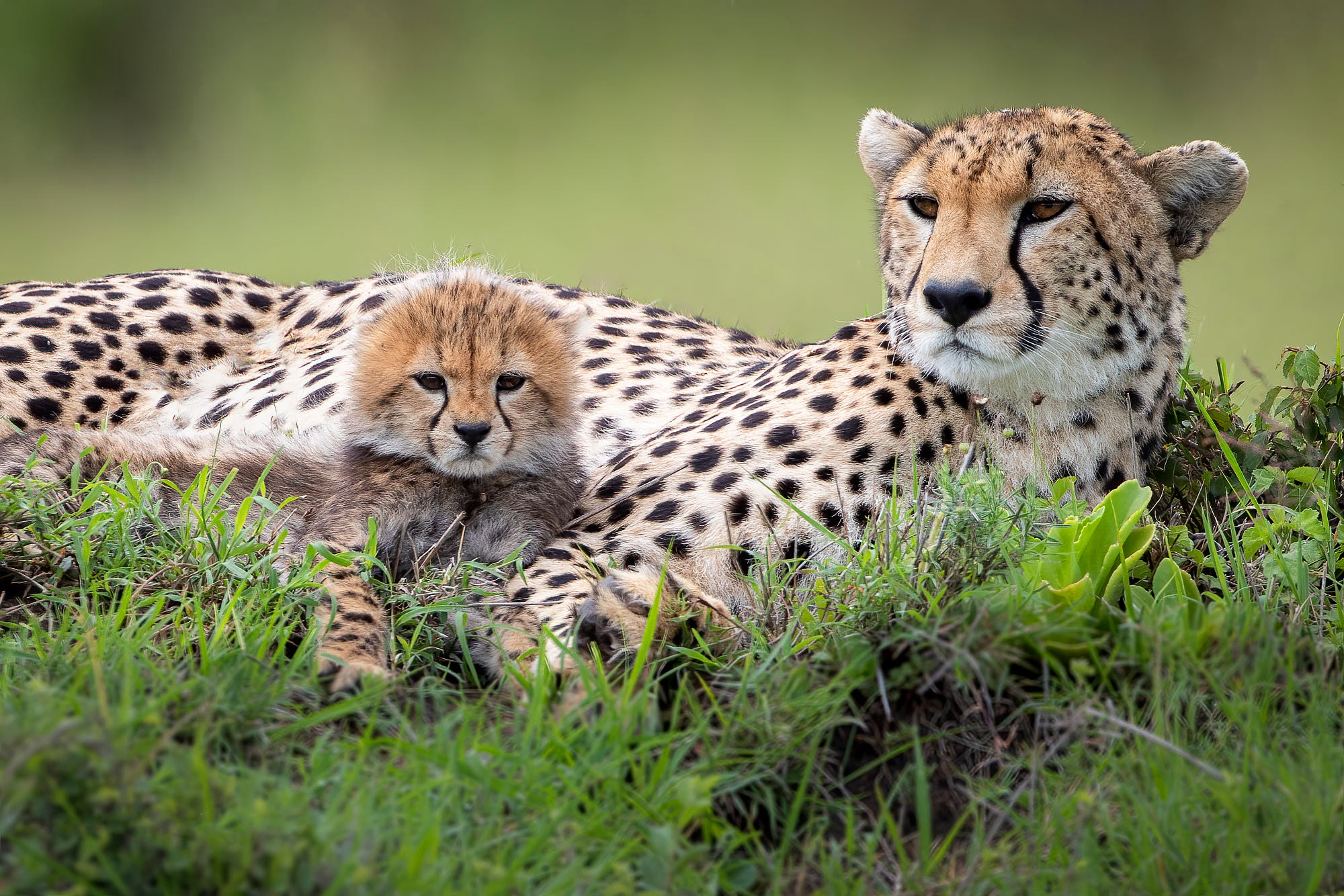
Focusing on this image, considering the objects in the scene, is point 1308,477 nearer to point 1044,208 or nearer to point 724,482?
point 1044,208

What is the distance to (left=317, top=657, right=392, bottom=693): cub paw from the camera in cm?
177

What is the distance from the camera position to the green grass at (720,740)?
51.8 inches

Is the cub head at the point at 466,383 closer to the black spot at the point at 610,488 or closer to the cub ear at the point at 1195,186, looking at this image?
the black spot at the point at 610,488

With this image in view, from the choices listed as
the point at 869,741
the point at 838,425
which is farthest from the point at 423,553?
the point at 869,741

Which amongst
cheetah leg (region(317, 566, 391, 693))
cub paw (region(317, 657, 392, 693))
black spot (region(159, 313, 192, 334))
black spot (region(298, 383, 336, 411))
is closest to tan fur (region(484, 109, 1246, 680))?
cheetah leg (region(317, 566, 391, 693))

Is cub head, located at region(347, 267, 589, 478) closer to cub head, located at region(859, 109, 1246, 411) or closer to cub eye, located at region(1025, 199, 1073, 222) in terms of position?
cub head, located at region(859, 109, 1246, 411)

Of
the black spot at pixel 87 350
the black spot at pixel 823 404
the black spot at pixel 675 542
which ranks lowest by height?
the black spot at pixel 87 350

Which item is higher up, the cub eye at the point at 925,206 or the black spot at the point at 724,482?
the cub eye at the point at 925,206

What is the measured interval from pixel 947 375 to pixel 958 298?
0.20 meters

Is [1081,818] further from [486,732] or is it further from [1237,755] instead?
[486,732]

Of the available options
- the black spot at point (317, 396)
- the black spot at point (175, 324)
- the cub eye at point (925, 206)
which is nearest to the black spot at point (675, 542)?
the cub eye at point (925, 206)

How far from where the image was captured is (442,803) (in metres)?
1.45

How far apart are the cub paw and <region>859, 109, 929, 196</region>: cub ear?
1.53m

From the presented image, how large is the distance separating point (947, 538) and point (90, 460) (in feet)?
5.49
